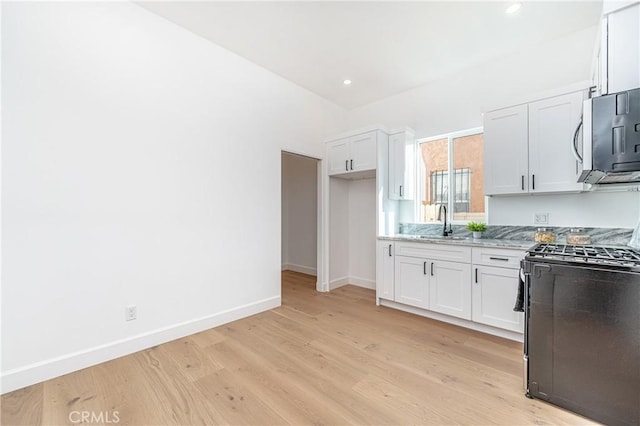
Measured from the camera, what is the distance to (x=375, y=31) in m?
2.67

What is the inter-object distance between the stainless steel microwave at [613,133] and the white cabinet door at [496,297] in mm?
1264

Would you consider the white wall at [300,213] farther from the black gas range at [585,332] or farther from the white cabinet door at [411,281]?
the black gas range at [585,332]

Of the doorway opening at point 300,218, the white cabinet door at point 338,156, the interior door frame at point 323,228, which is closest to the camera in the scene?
the white cabinet door at point 338,156

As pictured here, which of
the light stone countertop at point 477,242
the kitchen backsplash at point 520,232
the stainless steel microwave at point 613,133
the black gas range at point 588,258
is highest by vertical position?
the stainless steel microwave at point 613,133

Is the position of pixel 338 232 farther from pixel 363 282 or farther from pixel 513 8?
pixel 513 8

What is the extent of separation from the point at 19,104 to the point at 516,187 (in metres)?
4.17

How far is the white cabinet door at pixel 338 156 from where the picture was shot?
3926mm

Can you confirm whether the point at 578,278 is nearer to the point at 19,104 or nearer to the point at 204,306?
the point at 204,306

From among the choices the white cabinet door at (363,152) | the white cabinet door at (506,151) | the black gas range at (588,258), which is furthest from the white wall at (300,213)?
the black gas range at (588,258)

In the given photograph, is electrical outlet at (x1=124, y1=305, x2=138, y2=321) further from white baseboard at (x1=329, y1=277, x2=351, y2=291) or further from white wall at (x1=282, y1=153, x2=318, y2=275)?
white wall at (x1=282, y1=153, x2=318, y2=275)

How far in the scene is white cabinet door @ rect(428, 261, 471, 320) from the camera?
2.79 meters

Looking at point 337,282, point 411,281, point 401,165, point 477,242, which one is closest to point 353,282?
point 337,282

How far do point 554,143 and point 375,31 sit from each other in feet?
6.57

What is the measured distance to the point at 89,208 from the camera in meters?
2.15
